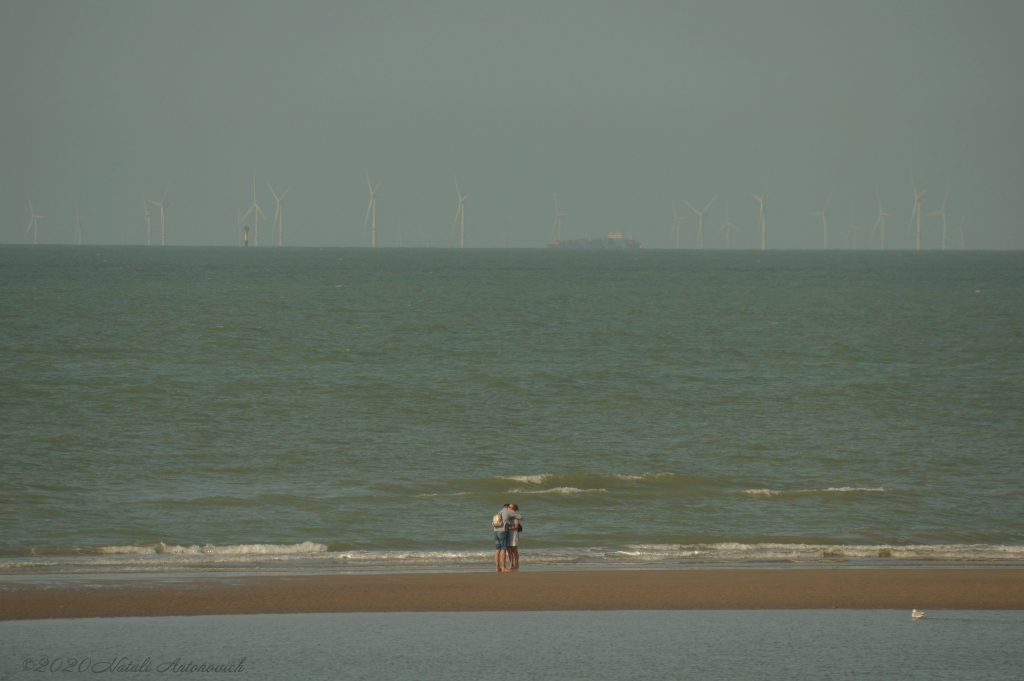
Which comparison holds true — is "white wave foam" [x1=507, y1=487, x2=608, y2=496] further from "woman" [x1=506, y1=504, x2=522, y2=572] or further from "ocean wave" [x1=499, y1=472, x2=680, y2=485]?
"woman" [x1=506, y1=504, x2=522, y2=572]

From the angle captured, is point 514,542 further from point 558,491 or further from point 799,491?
point 799,491

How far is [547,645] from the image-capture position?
14289 mm

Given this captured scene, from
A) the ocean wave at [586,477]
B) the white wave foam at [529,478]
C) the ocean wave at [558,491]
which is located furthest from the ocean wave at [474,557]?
the white wave foam at [529,478]

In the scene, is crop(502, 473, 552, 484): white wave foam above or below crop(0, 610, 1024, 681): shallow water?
below

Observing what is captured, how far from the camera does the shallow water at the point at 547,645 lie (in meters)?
12.9

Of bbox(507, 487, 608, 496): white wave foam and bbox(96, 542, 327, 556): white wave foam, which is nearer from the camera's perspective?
bbox(96, 542, 327, 556): white wave foam

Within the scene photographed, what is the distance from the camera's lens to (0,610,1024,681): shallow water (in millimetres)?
12883

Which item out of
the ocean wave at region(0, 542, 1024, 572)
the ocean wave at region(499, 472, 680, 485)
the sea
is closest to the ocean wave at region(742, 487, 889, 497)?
the sea

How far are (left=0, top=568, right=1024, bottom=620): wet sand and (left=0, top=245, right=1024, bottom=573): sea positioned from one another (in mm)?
2193

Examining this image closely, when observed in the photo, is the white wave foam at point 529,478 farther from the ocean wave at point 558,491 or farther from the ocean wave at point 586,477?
the ocean wave at point 558,491

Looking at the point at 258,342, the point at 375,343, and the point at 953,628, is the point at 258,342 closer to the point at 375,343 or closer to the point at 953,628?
the point at 375,343

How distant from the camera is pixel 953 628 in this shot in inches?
602

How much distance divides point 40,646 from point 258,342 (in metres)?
59.6

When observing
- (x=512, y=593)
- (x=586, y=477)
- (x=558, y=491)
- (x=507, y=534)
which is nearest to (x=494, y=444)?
(x=586, y=477)
